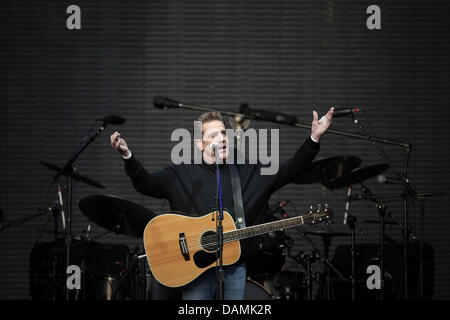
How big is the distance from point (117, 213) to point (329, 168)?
1991 mm

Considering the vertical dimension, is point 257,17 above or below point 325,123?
above

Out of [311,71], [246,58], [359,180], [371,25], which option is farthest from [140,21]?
[359,180]

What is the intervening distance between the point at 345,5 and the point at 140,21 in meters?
2.54

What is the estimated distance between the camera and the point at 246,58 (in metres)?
7.39

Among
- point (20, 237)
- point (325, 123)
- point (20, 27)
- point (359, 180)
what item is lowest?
point (20, 237)

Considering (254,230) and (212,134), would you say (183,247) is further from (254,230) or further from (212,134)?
(212,134)

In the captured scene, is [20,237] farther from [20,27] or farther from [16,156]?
[20,27]

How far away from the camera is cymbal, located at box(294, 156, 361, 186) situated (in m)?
5.49

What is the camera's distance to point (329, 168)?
18.4ft

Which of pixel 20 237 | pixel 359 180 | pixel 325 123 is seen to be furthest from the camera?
pixel 20 237

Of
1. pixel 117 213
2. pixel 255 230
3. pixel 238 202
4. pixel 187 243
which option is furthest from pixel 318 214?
pixel 117 213

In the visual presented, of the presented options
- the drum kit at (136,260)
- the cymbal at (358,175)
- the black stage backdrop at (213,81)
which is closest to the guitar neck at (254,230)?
the drum kit at (136,260)

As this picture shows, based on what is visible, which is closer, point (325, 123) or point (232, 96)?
point (325, 123)

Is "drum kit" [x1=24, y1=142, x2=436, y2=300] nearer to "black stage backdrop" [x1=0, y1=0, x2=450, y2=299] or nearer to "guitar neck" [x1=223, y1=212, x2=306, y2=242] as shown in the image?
"guitar neck" [x1=223, y1=212, x2=306, y2=242]
